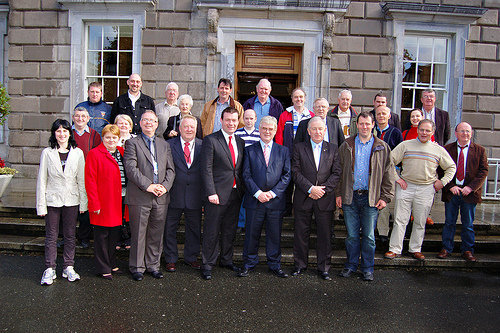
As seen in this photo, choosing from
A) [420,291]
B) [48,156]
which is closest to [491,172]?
[420,291]

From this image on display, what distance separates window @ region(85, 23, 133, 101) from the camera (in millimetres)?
8133

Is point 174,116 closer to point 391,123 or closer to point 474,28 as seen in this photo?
point 391,123

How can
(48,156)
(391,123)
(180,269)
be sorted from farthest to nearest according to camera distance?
(391,123) → (180,269) → (48,156)

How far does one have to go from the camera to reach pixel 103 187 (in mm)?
4016

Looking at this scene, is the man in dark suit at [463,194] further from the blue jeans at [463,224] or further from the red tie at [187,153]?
the red tie at [187,153]

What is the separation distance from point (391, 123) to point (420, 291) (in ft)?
8.24

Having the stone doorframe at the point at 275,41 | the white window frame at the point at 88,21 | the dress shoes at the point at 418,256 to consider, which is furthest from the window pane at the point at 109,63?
the dress shoes at the point at 418,256

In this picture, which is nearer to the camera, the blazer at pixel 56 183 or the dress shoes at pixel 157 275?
the blazer at pixel 56 183

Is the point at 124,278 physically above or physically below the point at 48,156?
below

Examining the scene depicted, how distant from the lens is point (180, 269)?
443cm

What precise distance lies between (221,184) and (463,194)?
10.4 ft

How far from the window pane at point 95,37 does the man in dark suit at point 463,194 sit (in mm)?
7436

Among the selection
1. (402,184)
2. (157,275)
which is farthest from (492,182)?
(157,275)

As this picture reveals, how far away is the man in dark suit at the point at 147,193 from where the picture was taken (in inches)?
159
